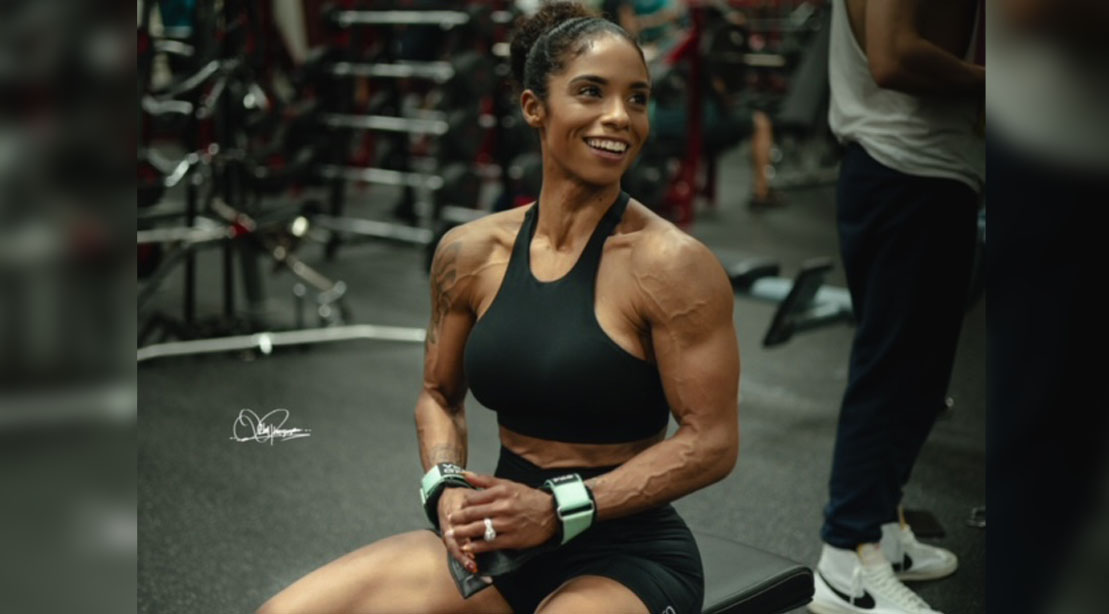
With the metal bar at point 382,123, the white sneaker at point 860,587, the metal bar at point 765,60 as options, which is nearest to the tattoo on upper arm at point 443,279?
the white sneaker at point 860,587

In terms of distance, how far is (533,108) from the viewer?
1.51 m

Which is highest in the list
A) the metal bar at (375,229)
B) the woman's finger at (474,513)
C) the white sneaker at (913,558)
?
the woman's finger at (474,513)

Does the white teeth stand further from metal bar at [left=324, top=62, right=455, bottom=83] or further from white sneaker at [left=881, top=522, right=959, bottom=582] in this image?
metal bar at [left=324, top=62, right=455, bottom=83]

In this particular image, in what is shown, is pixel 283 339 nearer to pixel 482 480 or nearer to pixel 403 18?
pixel 482 480

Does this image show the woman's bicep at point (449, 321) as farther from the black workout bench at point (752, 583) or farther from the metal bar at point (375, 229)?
the metal bar at point (375, 229)

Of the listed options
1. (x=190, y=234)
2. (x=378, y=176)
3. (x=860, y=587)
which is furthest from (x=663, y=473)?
(x=378, y=176)

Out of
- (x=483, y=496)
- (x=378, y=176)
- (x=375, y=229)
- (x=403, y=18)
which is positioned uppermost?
(x=483, y=496)

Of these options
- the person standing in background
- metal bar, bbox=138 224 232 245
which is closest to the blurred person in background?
the person standing in background

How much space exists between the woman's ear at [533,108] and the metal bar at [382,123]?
14.3ft

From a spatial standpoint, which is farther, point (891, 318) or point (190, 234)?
point (190, 234)

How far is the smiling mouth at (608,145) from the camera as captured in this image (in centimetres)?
146

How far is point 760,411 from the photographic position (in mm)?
3641

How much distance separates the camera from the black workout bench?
1.64m

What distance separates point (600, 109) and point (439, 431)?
18.2 inches
